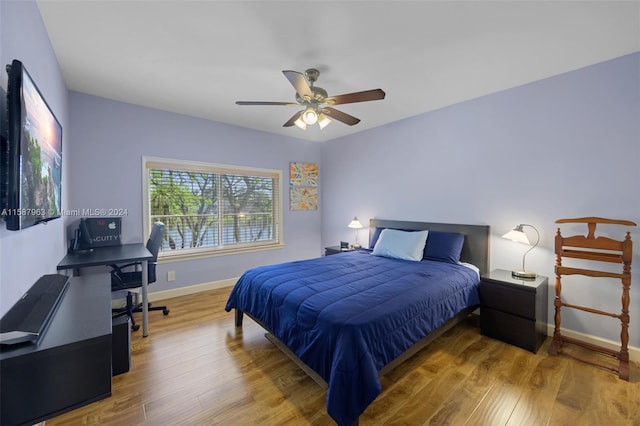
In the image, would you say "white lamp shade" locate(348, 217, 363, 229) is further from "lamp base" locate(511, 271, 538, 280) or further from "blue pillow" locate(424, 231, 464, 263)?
"lamp base" locate(511, 271, 538, 280)

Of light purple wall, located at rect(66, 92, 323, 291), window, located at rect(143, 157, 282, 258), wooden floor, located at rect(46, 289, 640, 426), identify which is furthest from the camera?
window, located at rect(143, 157, 282, 258)

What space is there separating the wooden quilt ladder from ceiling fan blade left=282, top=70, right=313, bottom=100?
2536 millimetres

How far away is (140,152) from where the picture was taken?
340 cm

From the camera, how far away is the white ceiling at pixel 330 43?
1728mm

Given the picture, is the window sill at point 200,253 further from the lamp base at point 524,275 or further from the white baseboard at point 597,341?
the white baseboard at point 597,341

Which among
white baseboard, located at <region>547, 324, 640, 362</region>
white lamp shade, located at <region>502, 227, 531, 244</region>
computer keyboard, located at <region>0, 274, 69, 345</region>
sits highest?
white lamp shade, located at <region>502, 227, 531, 244</region>

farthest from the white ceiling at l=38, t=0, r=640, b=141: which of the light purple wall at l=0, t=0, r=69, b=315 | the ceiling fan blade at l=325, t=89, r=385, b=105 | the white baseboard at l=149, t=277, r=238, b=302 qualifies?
the white baseboard at l=149, t=277, r=238, b=302

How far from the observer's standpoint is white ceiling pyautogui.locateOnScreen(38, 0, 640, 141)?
1728mm

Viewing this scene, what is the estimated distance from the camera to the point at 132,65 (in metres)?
A: 2.40

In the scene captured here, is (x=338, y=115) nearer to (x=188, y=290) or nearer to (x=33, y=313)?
(x=33, y=313)

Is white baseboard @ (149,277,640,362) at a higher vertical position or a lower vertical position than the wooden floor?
higher

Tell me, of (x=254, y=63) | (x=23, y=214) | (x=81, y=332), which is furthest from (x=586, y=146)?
(x=23, y=214)

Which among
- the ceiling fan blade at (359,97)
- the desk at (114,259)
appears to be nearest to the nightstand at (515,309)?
the ceiling fan blade at (359,97)

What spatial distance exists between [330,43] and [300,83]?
14.7 inches
